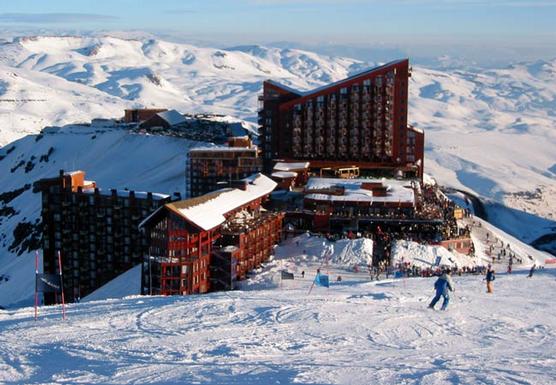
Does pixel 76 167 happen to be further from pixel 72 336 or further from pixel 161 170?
pixel 72 336

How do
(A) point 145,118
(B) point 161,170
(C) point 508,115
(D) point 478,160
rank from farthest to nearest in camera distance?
(C) point 508,115, (D) point 478,160, (A) point 145,118, (B) point 161,170

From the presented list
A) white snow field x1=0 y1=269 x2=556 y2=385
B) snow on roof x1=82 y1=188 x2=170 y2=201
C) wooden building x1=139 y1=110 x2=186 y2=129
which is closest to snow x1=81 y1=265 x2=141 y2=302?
snow on roof x1=82 y1=188 x2=170 y2=201

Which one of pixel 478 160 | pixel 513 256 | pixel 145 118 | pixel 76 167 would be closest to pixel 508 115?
pixel 478 160

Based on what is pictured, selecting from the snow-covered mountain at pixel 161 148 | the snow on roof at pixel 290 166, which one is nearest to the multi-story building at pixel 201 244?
the snow-covered mountain at pixel 161 148

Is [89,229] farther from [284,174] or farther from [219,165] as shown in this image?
[219,165]

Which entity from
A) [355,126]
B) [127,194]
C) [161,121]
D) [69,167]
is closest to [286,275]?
[127,194]

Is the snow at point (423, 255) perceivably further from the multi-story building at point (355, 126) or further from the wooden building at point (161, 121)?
the wooden building at point (161, 121)
